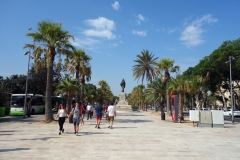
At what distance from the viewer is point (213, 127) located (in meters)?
18.3

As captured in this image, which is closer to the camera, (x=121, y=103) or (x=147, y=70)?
(x=147, y=70)

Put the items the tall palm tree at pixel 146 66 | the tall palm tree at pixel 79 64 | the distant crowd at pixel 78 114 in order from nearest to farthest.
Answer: the distant crowd at pixel 78 114 → the tall palm tree at pixel 79 64 → the tall palm tree at pixel 146 66

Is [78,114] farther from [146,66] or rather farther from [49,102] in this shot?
[146,66]

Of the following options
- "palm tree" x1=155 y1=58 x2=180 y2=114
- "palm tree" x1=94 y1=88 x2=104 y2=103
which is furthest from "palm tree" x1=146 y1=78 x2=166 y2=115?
"palm tree" x1=94 y1=88 x2=104 y2=103

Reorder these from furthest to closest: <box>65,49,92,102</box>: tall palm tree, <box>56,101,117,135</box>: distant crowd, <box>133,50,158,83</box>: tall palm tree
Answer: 1. <box>133,50,158,83</box>: tall palm tree
2. <box>65,49,92,102</box>: tall palm tree
3. <box>56,101,117,135</box>: distant crowd

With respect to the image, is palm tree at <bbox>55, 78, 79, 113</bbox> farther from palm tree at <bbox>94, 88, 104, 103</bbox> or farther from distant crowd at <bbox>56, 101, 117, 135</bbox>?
palm tree at <bbox>94, 88, 104, 103</bbox>

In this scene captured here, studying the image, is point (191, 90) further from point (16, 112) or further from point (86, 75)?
point (16, 112)

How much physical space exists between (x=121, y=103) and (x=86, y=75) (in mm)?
32981

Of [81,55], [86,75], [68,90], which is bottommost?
[68,90]

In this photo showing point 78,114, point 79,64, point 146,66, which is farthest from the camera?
point 146,66

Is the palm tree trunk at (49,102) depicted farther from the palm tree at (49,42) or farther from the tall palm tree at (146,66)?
the tall palm tree at (146,66)

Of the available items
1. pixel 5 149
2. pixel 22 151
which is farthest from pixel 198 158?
pixel 5 149

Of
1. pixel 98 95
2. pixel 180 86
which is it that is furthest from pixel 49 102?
pixel 98 95

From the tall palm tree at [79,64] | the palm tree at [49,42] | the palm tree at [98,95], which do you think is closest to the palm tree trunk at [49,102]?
the palm tree at [49,42]
